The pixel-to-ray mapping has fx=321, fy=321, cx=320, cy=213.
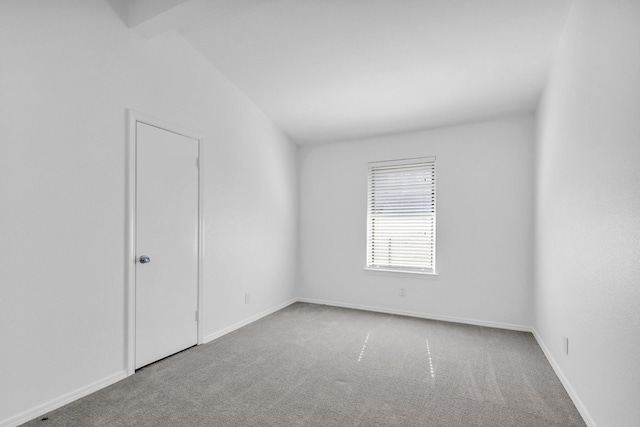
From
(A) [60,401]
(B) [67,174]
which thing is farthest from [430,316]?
(B) [67,174]

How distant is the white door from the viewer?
9.18 ft

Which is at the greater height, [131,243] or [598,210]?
[598,210]

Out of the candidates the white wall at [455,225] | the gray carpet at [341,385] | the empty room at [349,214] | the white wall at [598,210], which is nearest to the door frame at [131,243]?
the empty room at [349,214]

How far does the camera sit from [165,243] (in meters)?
3.01

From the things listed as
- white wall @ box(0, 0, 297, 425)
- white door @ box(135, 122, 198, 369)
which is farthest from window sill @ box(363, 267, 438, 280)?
white wall @ box(0, 0, 297, 425)

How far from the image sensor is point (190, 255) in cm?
327

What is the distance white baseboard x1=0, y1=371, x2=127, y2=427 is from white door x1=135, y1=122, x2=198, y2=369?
0.77 ft

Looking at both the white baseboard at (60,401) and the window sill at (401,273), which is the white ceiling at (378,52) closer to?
the window sill at (401,273)

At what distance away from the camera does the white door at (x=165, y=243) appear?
2.80 metres

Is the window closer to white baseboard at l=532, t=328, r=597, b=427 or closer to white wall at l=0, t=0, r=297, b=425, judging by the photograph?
white baseboard at l=532, t=328, r=597, b=427

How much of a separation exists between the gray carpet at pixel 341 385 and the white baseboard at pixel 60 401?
0.15 ft

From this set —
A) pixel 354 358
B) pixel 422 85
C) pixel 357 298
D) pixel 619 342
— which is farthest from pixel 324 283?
pixel 619 342

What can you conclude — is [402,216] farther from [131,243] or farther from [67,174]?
[67,174]

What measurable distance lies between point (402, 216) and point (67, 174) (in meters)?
3.73
